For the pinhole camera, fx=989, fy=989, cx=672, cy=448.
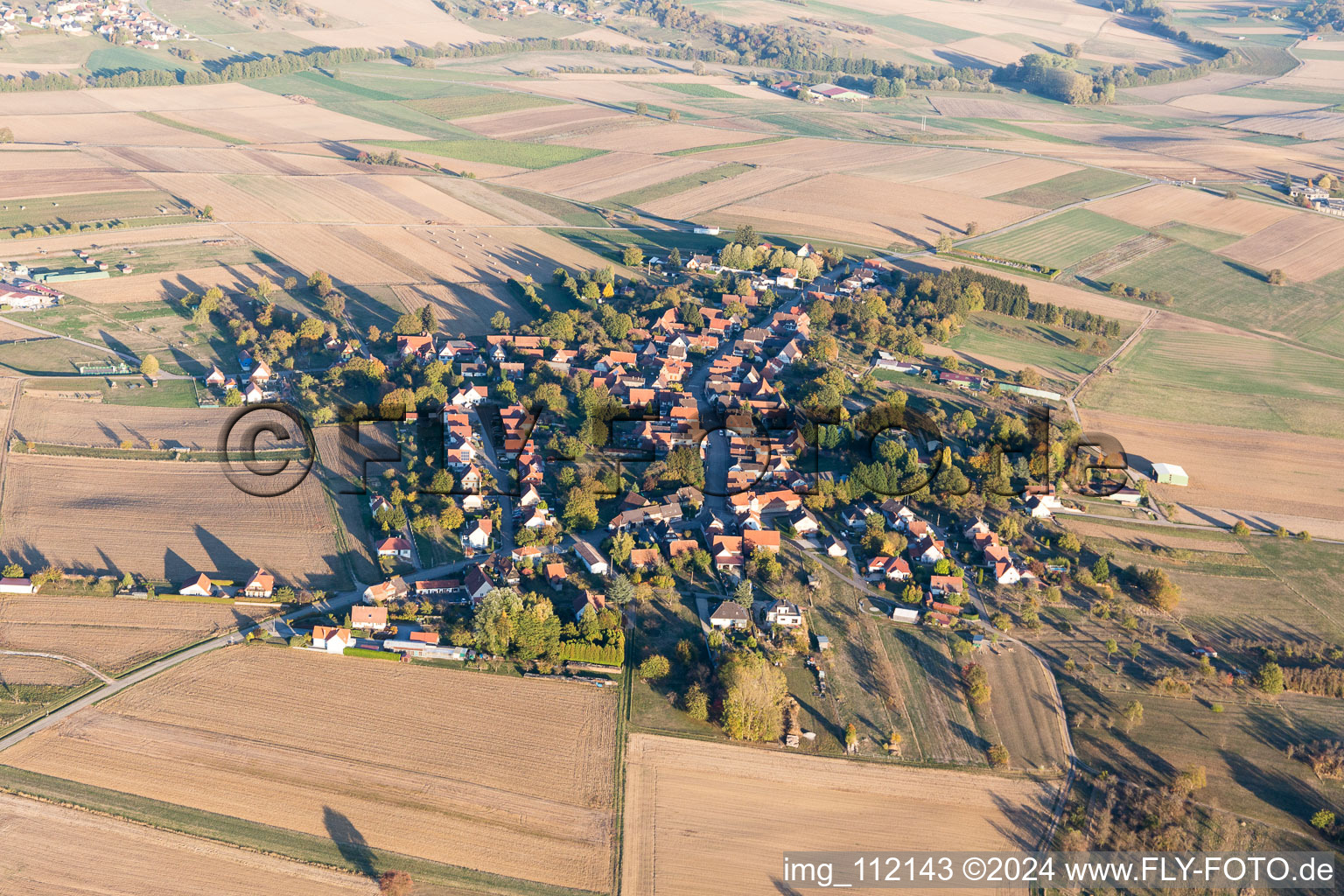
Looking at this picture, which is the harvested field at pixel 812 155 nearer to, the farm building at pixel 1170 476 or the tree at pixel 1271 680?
the farm building at pixel 1170 476

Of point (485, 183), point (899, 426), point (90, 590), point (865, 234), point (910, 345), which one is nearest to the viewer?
point (90, 590)

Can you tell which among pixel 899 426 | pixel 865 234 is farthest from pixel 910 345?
pixel 865 234

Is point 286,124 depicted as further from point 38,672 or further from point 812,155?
point 38,672

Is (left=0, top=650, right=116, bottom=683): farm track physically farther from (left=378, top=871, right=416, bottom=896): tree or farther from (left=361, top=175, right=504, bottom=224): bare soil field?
(left=361, top=175, right=504, bottom=224): bare soil field

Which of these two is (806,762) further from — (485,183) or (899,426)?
(485,183)

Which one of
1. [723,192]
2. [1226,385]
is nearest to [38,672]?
[1226,385]

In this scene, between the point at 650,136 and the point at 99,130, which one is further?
the point at 650,136

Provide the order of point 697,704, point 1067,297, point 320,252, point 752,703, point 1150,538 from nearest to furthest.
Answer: point 752,703, point 697,704, point 1150,538, point 1067,297, point 320,252
